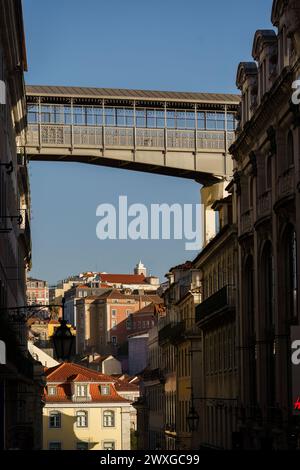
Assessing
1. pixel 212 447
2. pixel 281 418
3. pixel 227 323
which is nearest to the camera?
pixel 281 418

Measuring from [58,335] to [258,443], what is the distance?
23.8 m

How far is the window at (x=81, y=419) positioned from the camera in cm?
11375

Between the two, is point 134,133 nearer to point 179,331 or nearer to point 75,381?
point 179,331

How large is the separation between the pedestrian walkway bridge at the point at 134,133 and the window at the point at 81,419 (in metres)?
47.5

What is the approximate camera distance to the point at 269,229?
43812 millimetres

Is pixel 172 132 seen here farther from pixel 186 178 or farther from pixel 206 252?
pixel 206 252

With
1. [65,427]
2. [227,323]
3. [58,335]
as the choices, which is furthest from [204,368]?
[65,427]

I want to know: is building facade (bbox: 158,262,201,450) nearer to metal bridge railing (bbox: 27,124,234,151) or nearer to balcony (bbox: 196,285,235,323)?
metal bridge railing (bbox: 27,124,234,151)

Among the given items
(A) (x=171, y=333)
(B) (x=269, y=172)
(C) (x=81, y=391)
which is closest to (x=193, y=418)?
(B) (x=269, y=172)

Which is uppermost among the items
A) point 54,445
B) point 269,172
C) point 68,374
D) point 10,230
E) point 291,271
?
point 269,172

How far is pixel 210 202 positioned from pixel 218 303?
13593mm

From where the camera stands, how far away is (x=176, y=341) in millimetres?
77500

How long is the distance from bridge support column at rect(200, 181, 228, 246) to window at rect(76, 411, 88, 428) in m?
45.1

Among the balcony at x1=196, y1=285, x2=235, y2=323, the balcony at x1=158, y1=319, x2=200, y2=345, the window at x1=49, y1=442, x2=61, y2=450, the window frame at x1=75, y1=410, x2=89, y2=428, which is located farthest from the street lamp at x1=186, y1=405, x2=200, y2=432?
the window frame at x1=75, y1=410, x2=89, y2=428
